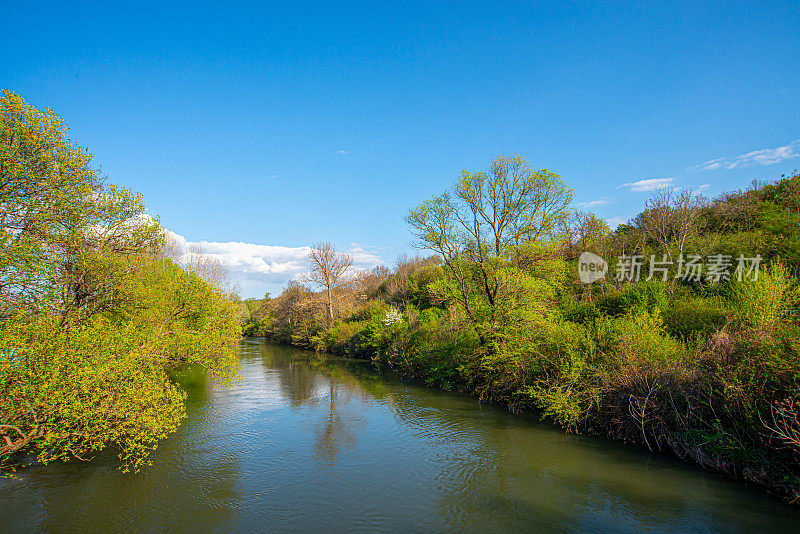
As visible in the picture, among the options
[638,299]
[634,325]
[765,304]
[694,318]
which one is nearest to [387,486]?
[634,325]

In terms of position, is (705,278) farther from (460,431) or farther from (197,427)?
(197,427)

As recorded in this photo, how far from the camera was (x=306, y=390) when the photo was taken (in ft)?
87.9

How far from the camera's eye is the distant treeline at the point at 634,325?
11.5m

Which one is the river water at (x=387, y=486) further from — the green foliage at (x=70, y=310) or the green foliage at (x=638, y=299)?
the green foliage at (x=638, y=299)

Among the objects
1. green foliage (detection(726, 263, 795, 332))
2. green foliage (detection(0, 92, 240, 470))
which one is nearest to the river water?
green foliage (detection(0, 92, 240, 470))

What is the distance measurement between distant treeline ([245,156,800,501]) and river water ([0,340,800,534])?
136 centimetres

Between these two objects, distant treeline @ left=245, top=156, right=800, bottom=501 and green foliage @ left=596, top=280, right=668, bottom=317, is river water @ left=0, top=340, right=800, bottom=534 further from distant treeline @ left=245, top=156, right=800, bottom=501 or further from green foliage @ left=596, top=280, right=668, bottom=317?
green foliage @ left=596, top=280, right=668, bottom=317

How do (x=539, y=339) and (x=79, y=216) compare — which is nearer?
(x=79, y=216)

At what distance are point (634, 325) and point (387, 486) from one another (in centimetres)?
1048

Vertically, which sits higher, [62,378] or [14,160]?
[14,160]

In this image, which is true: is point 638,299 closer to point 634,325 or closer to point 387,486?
point 634,325

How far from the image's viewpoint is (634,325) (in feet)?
51.2

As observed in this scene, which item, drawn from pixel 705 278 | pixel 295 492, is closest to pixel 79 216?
pixel 295 492

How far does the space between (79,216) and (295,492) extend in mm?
10122
